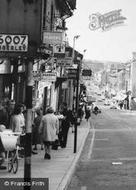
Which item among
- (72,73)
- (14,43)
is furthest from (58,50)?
(14,43)

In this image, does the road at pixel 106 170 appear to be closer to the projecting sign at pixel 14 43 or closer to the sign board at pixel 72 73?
the sign board at pixel 72 73

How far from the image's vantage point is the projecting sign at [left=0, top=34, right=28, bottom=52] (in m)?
11.5

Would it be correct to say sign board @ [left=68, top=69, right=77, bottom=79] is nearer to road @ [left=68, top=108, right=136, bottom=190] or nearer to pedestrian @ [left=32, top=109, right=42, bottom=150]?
pedestrian @ [left=32, top=109, right=42, bottom=150]

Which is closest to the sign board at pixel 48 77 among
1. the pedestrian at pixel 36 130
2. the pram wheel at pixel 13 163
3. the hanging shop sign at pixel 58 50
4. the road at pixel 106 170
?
the pedestrian at pixel 36 130

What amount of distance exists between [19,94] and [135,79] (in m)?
152

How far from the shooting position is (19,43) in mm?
11562

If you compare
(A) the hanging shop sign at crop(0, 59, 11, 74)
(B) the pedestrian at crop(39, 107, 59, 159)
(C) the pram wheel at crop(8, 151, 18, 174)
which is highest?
(A) the hanging shop sign at crop(0, 59, 11, 74)

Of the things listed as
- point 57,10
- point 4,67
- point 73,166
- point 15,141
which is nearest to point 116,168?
point 73,166

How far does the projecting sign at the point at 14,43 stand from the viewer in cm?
1155

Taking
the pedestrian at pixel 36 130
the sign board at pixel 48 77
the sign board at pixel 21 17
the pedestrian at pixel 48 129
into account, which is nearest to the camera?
the sign board at pixel 21 17

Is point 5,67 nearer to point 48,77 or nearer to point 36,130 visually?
point 48,77

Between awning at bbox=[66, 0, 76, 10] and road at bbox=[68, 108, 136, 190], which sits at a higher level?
awning at bbox=[66, 0, 76, 10]

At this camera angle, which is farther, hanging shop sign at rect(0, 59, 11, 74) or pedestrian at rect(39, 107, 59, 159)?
hanging shop sign at rect(0, 59, 11, 74)

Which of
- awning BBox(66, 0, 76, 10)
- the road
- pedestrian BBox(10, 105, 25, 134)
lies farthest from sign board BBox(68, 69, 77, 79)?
awning BBox(66, 0, 76, 10)
